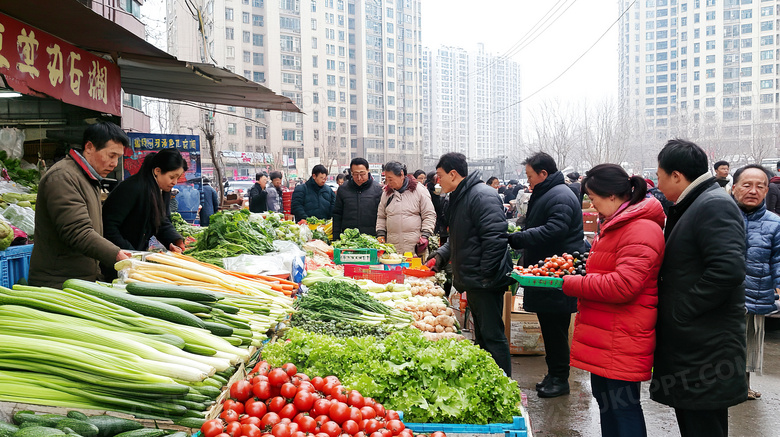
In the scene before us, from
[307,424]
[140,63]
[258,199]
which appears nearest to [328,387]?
[307,424]

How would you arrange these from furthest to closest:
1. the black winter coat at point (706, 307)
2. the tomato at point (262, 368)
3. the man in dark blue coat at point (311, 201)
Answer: the man in dark blue coat at point (311, 201), the black winter coat at point (706, 307), the tomato at point (262, 368)

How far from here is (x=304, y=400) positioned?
7.61 feet

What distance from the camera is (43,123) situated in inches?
352

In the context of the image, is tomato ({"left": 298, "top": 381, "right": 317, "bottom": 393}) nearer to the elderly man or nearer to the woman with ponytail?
the woman with ponytail

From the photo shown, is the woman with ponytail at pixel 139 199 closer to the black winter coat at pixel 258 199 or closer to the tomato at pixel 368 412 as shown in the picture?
the tomato at pixel 368 412

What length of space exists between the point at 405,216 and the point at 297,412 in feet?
16.4

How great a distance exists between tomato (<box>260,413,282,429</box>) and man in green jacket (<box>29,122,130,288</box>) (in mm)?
2019

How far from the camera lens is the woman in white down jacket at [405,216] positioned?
7.16 metres

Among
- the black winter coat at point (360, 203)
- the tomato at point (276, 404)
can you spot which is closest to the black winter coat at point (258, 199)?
the black winter coat at point (360, 203)

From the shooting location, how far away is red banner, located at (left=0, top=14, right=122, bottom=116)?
4.68 m

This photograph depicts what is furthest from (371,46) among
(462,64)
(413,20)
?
(462,64)

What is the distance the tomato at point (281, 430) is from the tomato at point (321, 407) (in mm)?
175

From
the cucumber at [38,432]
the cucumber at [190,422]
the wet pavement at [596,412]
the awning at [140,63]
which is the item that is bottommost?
the wet pavement at [596,412]

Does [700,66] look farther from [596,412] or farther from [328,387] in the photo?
[328,387]
